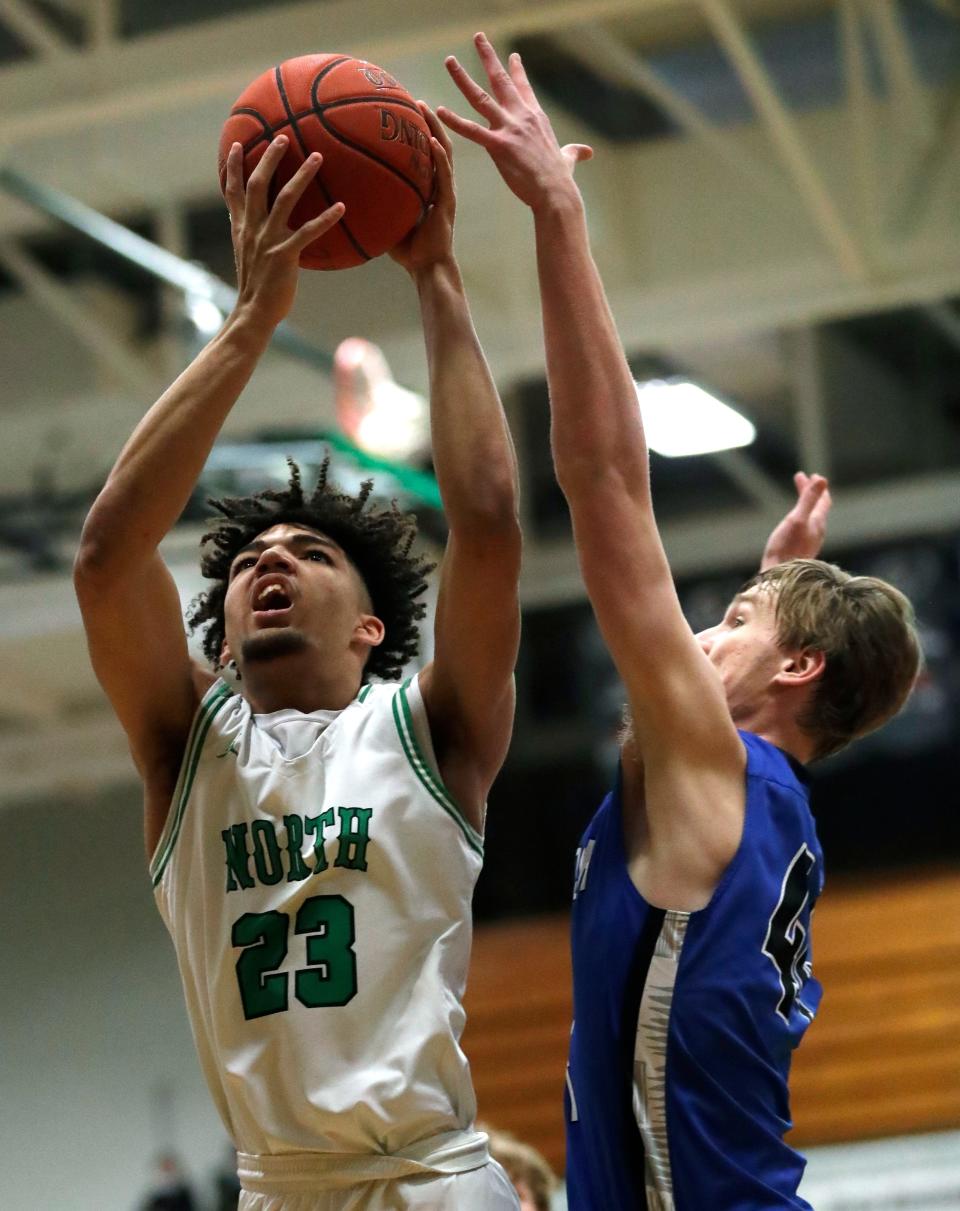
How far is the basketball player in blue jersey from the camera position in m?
2.62

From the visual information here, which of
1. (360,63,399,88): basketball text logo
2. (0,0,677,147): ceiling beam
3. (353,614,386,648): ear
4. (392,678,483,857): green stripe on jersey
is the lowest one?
(392,678,483,857): green stripe on jersey

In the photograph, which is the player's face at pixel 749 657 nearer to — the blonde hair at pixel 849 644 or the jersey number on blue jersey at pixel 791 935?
the blonde hair at pixel 849 644

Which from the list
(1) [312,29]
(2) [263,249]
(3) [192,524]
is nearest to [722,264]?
(1) [312,29]

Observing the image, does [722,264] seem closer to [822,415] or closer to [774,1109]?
[822,415]

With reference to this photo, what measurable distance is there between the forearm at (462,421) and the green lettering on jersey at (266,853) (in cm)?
59

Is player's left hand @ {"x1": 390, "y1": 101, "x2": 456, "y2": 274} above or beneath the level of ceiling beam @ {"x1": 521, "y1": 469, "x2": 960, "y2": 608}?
beneath

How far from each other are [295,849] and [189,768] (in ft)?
0.83

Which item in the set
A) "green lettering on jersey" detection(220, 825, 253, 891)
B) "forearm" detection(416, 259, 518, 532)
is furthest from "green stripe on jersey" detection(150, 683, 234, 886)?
"forearm" detection(416, 259, 518, 532)

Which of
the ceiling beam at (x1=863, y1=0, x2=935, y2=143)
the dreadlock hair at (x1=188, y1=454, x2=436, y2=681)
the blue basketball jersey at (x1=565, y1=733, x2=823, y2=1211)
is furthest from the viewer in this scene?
the ceiling beam at (x1=863, y1=0, x2=935, y2=143)

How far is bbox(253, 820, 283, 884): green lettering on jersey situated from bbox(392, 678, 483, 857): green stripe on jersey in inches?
10.1

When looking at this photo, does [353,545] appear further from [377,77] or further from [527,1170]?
[527,1170]

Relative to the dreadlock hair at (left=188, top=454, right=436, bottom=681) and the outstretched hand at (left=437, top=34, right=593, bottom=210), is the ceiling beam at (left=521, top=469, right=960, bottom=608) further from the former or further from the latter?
the outstretched hand at (left=437, top=34, right=593, bottom=210)

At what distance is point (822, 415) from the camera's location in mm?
14141

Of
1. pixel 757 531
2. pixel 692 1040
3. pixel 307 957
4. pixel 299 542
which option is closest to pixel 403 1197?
pixel 307 957
